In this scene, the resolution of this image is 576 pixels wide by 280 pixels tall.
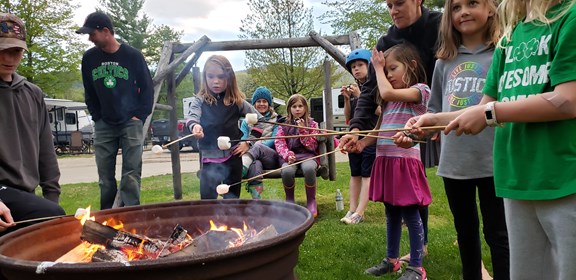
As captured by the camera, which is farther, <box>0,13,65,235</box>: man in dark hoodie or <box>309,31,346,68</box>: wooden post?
<box>309,31,346,68</box>: wooden post

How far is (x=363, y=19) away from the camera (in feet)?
55.1

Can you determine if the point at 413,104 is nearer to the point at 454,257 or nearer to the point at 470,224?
the point at 470,224

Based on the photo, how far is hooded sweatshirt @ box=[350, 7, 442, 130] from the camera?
2629mm

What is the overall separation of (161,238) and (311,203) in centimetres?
266

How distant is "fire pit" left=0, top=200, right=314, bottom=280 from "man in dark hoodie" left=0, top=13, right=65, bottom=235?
14.5 inches

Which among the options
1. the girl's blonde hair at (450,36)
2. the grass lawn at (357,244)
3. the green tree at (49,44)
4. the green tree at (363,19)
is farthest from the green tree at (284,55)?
the girl's blonde hair at (450,36)

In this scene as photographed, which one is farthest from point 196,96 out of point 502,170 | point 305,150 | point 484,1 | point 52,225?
point 502,170

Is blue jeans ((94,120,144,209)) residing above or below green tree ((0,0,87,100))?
below

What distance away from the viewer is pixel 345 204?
18.1 feet

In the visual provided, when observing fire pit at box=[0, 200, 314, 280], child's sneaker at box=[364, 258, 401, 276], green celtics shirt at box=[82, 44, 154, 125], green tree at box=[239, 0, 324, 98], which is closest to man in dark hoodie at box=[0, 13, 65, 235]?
fire pit at box=[0, 200, 314, 280]

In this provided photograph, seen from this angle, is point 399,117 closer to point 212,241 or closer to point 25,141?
point 212,241

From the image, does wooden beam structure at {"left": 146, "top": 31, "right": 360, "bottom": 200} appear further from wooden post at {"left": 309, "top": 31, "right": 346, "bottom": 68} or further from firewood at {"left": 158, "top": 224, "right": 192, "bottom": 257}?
firewood at {"left": 158, "top": 224, "right": 192, "bottom": 257}

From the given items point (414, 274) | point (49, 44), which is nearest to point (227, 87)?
point (414, 274)

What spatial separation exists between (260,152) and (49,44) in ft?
59.1
